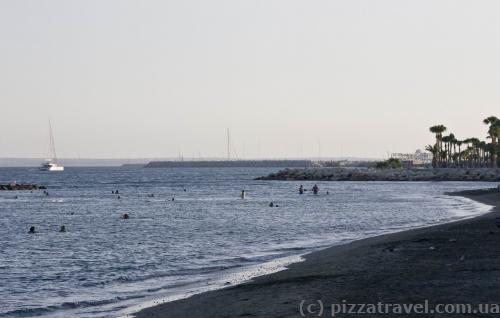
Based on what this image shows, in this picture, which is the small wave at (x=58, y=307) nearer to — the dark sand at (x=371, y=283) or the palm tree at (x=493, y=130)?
the dark sand at (x=371, y=283)

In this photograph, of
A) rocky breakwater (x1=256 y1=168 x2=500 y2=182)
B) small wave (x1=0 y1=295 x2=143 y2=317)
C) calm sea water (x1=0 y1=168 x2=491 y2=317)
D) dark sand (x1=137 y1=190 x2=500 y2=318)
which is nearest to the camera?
dark sand (x1=137 y1=190 x2=500 y2=318)

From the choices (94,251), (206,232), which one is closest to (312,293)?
(94,251)

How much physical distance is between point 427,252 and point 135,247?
674 inches

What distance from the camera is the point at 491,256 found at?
24.4 metres

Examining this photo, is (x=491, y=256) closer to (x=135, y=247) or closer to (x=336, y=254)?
(x=336, y=254)

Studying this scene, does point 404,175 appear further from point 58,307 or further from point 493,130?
point 58,307

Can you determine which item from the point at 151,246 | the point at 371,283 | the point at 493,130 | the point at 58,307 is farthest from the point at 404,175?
the point at 58,307

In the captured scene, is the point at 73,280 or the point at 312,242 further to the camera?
the point at 312,242

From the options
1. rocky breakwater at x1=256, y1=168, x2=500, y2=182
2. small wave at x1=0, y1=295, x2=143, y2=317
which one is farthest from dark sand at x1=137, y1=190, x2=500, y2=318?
rocky breakwater at x1=256, y1=168, x2=500, y2=182

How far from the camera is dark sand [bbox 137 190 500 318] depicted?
17953mm

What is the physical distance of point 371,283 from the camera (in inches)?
808

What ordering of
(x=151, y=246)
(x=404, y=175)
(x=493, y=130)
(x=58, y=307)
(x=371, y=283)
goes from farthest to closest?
(x=493, y=130) → (x=404, y=175) → (x=151, y=246) → (x=58, y=307) → (x=371, y=283)

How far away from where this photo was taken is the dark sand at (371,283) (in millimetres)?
17953

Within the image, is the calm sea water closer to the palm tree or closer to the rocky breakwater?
the rocky breakwater
